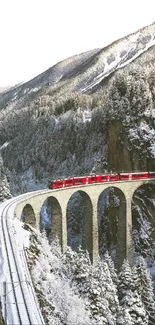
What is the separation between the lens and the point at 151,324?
44812 mm

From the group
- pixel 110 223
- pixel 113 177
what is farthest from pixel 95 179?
pixel 110 223

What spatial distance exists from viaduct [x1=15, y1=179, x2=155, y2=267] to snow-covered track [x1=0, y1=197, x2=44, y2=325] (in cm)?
1176

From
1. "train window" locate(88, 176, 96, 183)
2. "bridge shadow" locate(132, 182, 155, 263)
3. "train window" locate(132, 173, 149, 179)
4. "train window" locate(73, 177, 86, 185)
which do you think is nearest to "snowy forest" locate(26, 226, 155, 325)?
"train window" locate(73, 177, 86, 185)

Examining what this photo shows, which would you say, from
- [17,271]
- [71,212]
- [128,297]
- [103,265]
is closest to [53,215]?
[103,265]

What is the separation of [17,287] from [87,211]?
3332cm

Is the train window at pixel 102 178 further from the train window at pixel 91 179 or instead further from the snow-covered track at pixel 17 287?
the snow-covered track at pixel 17 287

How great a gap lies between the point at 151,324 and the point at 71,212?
4913 cm

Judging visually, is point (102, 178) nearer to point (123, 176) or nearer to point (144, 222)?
point (123, 176)

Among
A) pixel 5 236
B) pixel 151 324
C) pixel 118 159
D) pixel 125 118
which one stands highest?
pixel 125 118

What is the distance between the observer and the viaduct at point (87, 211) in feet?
→ 168

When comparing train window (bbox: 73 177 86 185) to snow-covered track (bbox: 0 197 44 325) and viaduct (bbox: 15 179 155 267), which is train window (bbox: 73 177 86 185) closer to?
viaduct (bbox: 15 179 155 267)

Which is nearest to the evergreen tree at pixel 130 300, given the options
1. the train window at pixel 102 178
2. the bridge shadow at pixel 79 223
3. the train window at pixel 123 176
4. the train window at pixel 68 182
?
the train window at pixel 68 182

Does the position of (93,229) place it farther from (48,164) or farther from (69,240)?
(48,164)

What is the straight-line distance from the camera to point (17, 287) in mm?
27328
